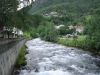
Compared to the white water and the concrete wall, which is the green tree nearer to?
the white water

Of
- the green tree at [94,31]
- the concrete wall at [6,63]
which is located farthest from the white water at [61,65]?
the green tree at [94,31]

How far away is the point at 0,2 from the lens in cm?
1852

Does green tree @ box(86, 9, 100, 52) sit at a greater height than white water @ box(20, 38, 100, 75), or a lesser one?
greater

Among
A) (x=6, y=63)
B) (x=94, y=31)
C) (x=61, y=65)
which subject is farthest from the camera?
(x=94, y=31)

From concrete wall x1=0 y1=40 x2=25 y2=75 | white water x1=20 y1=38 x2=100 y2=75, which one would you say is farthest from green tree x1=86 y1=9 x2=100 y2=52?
concrete wall x1=0 y1=40 x2=25 y2=75

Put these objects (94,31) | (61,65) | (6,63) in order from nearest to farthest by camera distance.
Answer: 1. (6,63)
2. (61,65)
3. (94,31)

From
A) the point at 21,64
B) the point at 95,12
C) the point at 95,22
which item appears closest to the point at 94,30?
the point at 95,22

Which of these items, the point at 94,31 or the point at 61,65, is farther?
the point at 94,31

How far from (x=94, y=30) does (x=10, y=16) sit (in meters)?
33.8

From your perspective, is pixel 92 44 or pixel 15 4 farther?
pixel 92 44

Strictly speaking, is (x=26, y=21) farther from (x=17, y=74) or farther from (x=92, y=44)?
(x=92, y=44)

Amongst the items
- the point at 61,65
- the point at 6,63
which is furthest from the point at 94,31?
the point at 6,63

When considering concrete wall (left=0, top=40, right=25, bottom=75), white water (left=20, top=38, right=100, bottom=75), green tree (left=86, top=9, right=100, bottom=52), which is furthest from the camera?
green tree (left=86, top=9, right=100, bottom=52)

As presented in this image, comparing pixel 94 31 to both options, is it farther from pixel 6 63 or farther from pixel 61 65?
pixel 6 63
